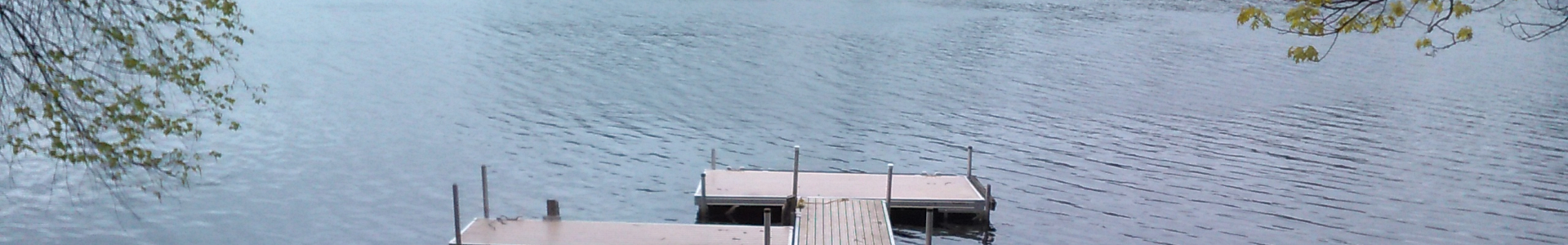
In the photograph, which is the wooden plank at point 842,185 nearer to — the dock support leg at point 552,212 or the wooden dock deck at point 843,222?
the wooden dock deck at point 843,222

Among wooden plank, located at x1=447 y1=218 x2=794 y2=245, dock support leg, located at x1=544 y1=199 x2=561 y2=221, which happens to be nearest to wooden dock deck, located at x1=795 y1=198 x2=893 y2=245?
wooden plank, located at x1=447 y1=218 x2=794 y2=245

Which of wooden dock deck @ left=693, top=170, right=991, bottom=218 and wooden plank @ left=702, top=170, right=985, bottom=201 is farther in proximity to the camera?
wooden plank @ left=702, top=170, right=985, bottom=201

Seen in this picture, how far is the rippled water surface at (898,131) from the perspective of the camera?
808 inches

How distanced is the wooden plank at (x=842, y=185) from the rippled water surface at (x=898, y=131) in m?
0.85

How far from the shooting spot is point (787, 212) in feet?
60.3

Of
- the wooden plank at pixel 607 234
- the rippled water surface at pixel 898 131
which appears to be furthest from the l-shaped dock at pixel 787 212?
the rippled water surface at pixel 898 131

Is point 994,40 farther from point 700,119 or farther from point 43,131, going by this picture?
point 43,131

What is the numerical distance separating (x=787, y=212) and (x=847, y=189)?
2.25m

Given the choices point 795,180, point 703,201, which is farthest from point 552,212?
point 795,180

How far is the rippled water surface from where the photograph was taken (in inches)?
808

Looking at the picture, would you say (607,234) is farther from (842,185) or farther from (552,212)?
(842,185)

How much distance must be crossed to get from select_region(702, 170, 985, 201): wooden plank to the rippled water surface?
0.85m

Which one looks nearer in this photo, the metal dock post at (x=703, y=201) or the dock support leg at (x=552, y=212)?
the dock support leg at (x=552, y=212)

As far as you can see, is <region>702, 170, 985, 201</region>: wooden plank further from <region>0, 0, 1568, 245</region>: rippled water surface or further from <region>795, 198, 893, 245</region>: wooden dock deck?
<region>0, 0, 1568, 245</region>: rippled water surface
